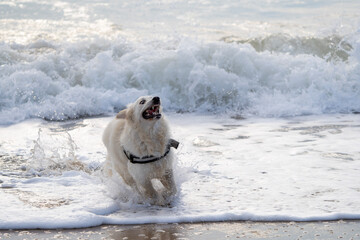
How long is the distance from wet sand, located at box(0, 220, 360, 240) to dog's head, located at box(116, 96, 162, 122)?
3.71 ft

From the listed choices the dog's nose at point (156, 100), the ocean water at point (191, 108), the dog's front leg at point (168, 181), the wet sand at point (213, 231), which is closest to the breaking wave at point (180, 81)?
the ocean water at point (191, 108)

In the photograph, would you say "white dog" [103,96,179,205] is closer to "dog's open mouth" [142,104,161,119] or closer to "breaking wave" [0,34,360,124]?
"dog's open mouth" [142,104,161,119]

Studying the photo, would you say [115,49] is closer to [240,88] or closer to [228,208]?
[240,88]

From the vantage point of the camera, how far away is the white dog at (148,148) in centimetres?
519

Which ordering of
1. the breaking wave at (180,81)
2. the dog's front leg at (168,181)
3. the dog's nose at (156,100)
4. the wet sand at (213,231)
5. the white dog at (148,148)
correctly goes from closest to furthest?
1. the wet sand at (213,231)
2. the dog's nose at (156,100)
3. the white dog at (148,148)
4. the dog's front leg at (168,181)
5. the breaking wave at (180,81)

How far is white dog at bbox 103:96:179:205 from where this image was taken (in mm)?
5188

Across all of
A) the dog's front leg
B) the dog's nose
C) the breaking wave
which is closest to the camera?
the dog's nose

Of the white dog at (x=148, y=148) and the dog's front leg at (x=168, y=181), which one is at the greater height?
the white dog at (x=148, y=148)

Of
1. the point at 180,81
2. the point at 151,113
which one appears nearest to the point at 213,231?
the point at 151,113

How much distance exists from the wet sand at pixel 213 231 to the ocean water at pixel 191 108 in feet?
0.43

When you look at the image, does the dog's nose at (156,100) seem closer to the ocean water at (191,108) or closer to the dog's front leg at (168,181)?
the dog's front leg at (168,181)

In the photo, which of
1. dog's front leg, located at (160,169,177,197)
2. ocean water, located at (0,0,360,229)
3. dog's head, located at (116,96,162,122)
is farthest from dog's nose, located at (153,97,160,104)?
ocean water, located at (0,0,360,229)

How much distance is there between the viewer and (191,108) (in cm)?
1134

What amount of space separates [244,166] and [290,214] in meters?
1.84
